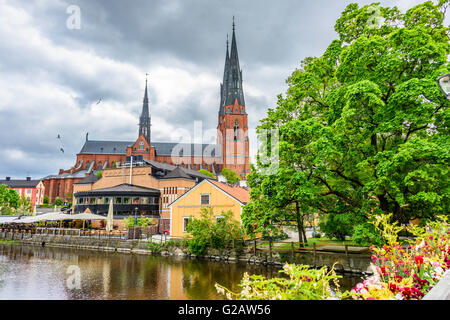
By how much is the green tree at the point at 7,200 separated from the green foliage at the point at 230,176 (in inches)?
2018

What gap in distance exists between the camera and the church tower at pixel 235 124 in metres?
88.6

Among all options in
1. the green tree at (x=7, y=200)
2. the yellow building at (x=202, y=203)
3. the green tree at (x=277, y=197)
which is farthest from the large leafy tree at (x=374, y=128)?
the green tree at (x=7, y=200)

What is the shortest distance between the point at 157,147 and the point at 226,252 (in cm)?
8283

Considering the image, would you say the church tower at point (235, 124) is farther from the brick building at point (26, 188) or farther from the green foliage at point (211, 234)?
the brick building at point (26, 188)

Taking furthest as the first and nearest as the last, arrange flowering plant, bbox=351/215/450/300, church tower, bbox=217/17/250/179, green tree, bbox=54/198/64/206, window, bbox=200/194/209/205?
church tower, bbox=217/17/250/179 < green tree, bbox=54/198/64/206 < window, bbox=200/194/209/205 < flowering plant, bbox=351/215/450/300

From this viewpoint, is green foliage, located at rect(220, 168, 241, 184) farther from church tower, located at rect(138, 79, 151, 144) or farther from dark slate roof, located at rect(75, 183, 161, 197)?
dark slate roof, located at rect(75, 183, 161, 197)

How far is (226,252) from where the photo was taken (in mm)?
21406

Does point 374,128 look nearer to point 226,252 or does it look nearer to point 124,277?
point 226,252

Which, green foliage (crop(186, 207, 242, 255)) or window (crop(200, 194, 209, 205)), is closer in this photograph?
green foliage (crop(186, 207, 242, 255))

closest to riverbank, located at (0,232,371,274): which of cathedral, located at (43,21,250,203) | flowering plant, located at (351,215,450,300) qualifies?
flowering plant, located at (351,215,450,300)

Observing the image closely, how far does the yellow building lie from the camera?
1035 inches

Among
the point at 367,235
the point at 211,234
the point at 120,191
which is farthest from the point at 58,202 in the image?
the point at 367,235

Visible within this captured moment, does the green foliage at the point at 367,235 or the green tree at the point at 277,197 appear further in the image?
the green tree at the point at 277,197
